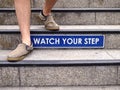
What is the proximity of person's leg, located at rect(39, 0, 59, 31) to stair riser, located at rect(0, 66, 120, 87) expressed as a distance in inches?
17.5

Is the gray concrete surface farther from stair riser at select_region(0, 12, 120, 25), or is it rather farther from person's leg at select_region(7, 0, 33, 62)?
stair riser at select_region(0, 12, 120, 25)

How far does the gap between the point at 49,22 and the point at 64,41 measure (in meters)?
0.24

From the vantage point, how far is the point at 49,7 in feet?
7.97

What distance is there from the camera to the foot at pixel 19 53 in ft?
6.75

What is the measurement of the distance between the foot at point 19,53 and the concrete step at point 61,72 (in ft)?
0.13

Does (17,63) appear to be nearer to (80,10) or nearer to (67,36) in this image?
(67,36)

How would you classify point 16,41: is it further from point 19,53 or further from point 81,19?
point 81,19

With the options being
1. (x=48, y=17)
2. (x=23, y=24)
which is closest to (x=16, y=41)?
(x=23, y=24)

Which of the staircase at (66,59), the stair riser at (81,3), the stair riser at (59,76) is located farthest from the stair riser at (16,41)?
the stair riser at (81,3)

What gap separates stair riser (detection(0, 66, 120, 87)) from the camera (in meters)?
2.08

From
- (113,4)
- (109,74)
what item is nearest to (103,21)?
(113,4)

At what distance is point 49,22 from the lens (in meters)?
2.39

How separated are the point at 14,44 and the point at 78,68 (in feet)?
2.22

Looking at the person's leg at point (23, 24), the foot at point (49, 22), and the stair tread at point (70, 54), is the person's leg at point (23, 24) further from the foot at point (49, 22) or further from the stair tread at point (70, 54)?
the foot at point (49, 22)
